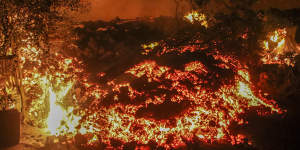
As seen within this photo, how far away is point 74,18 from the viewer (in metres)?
5.99

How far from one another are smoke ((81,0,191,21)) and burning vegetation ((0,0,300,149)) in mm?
4404

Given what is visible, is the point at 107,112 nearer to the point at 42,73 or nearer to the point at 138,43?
the point at 42,73

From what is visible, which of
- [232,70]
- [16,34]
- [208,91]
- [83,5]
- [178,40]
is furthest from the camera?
[178,40]

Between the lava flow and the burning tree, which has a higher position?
the burning tree

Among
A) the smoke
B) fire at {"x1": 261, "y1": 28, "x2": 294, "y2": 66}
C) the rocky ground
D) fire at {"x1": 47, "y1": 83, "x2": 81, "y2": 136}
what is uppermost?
the smoke

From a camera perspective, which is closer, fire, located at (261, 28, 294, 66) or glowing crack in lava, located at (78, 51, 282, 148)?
glowing crack in lava, located at (78, 51, 282, 148)

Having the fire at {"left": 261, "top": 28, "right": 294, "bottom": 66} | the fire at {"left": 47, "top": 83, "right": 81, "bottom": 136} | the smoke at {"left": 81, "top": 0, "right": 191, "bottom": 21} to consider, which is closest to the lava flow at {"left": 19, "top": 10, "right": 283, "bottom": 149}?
the fire at {"left": 47, "top": 83, "right": 81, "bottom": 136}

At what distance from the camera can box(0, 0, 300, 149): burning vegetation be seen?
220 inches

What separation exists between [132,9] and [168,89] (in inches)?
312

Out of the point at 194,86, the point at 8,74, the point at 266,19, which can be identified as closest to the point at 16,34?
the point at 8,74

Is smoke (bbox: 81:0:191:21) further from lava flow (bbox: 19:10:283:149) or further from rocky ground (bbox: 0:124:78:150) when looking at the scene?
rocky ground (bbox: 0:124:78:150)

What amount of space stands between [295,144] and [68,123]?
5.07m

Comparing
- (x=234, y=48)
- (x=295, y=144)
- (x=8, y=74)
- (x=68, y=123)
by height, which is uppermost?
(x=234, y=48)

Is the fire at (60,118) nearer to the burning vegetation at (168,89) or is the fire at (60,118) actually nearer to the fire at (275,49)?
the burning vegetation at (168,89)
